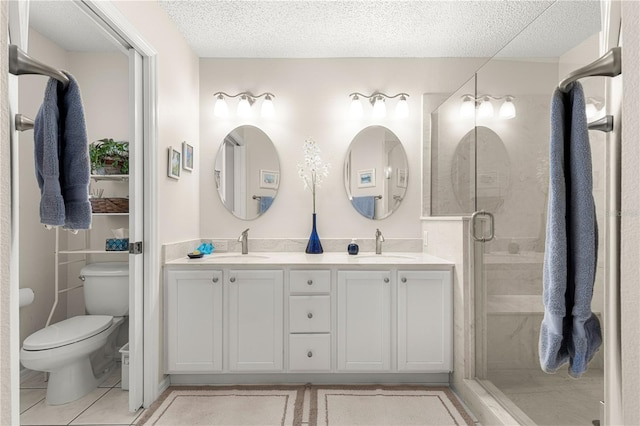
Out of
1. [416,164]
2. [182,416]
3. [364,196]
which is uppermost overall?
[416,164]

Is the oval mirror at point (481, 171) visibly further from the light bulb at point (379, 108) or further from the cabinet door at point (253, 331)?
the cabinet door at point (253, 331)

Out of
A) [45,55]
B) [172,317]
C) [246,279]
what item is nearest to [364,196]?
[246,279]

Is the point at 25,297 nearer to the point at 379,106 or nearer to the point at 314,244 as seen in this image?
the point at 314,244

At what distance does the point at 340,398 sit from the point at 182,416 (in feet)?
2.97

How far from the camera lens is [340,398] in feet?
7.00

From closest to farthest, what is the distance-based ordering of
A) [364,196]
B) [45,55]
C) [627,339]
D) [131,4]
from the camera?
[627,339], [131,4], [45,55], [364,196]

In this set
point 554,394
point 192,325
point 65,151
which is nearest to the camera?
point 65,151

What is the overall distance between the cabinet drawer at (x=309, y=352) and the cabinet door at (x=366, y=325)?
3.5 inches

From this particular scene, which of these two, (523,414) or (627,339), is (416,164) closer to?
(523,414)

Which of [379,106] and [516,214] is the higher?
[379,106]

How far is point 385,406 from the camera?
205 centimetres

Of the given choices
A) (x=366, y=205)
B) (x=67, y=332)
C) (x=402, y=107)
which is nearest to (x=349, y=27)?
(x=402, y=107)

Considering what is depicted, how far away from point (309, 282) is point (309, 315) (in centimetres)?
21

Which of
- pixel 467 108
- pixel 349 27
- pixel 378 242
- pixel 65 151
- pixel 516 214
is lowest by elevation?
pixel 378 242
